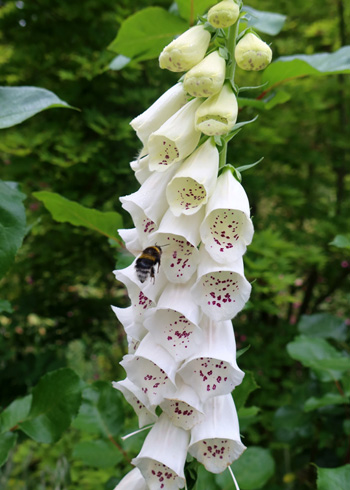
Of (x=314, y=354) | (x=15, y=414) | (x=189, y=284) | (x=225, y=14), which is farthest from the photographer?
(x=314, y=354)

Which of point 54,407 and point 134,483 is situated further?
point 54,407

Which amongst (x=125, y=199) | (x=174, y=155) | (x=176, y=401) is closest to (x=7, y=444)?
(x=176, y=401)

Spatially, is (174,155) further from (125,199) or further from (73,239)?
(73,239)

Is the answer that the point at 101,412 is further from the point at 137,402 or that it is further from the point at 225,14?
the point at 225,14

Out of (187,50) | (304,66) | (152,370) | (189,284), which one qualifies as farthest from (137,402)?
(304,66)

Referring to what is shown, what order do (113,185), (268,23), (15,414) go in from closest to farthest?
(15,414)
(268,23)
(113,185)
